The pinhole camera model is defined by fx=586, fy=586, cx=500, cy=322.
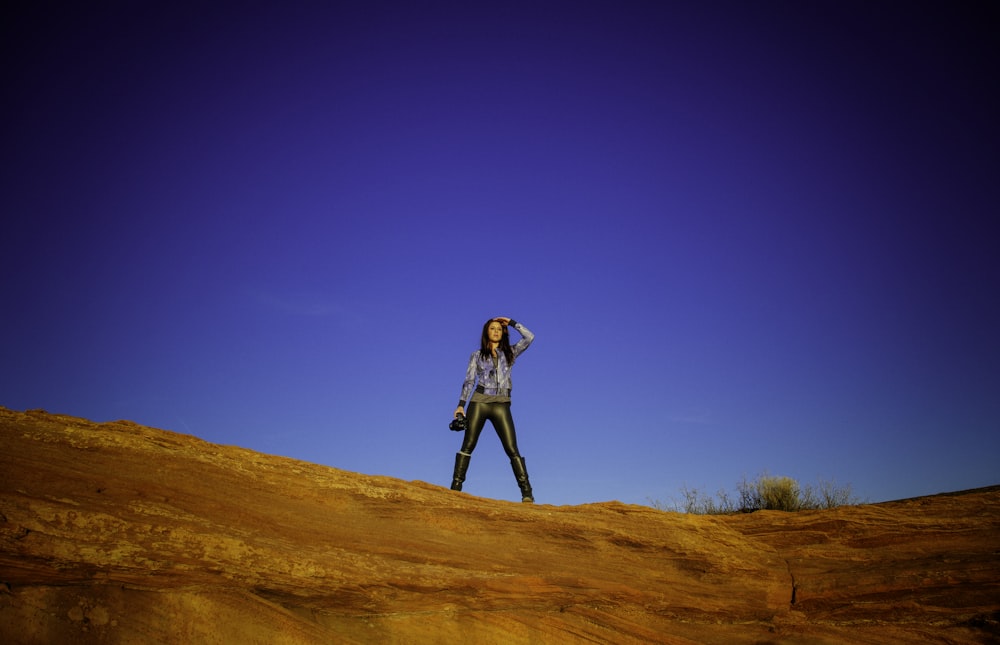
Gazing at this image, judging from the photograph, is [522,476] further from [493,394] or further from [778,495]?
[778,495]

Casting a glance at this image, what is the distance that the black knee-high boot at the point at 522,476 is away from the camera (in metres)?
7.61

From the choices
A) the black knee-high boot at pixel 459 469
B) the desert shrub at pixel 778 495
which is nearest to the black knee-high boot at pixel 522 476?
the black knee-high boot at pixel 459 469

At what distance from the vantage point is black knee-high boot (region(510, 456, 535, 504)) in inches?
300

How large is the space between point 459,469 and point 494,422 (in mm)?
841

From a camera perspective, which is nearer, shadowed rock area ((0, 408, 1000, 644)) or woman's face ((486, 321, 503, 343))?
shadowed rock area ((0, 408, 1000, 644))

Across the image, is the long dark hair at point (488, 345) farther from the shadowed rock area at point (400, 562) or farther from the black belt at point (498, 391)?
the shadowed rock area at point (400, 562)

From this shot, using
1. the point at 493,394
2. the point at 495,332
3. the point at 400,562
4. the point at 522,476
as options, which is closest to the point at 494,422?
the point at 493,394

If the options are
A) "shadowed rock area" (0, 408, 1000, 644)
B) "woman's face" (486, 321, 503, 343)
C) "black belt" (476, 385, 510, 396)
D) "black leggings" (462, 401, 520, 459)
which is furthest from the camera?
"woman's face" (486, 321, 503, 343)

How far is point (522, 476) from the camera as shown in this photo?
7766mm

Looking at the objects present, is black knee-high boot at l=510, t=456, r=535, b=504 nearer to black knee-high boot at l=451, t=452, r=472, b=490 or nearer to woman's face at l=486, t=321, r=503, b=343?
black knee-high boot at l=451, t=452, r=472, b=490

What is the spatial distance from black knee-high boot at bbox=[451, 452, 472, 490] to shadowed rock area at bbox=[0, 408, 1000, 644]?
813mm

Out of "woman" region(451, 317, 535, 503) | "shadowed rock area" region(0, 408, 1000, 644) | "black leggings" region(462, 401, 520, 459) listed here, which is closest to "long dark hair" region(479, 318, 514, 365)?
"woman" region(451, 317, 535, 503)

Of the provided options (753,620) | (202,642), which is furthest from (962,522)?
(202,642)

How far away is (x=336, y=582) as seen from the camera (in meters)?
4.62
